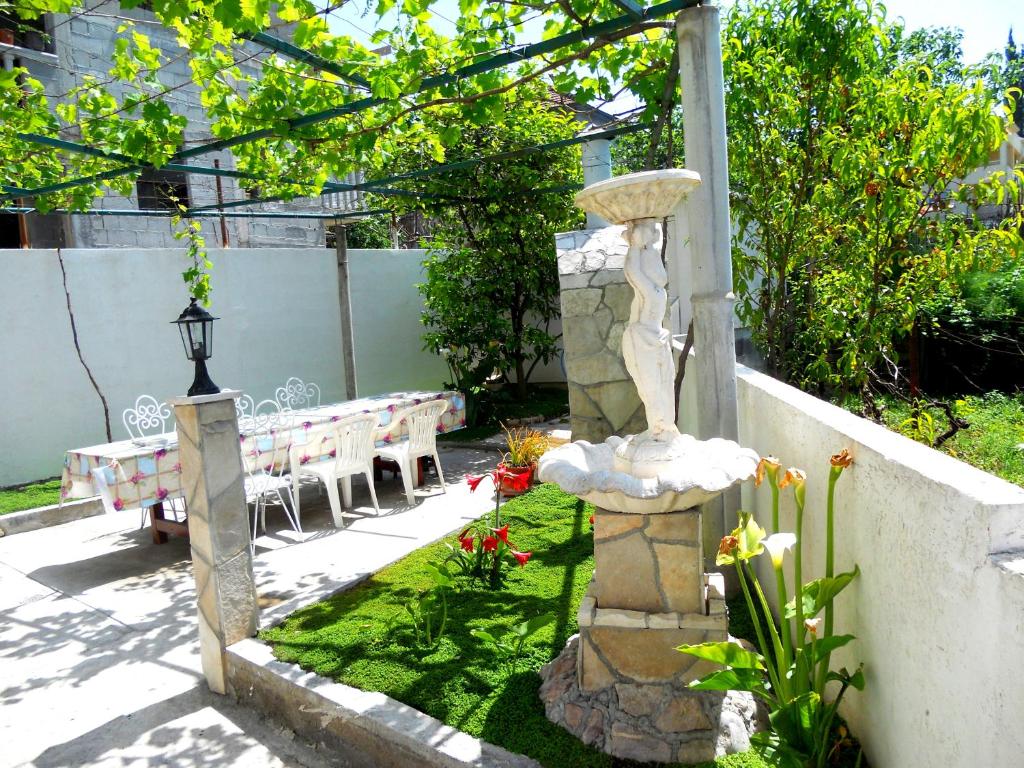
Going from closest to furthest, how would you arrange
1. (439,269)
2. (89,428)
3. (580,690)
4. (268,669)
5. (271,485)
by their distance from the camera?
(580,690), (268,669), (271,485), (89,428), (439,269)

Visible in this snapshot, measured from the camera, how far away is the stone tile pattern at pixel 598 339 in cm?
554

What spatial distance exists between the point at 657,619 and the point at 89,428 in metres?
7.32

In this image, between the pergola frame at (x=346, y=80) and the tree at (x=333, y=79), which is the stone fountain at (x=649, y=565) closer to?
the pergola frame at (x=346, y=80)

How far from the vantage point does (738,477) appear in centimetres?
248

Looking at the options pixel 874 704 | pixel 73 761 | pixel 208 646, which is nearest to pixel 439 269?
pixel 208 646

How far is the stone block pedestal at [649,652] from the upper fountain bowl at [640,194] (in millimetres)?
1081

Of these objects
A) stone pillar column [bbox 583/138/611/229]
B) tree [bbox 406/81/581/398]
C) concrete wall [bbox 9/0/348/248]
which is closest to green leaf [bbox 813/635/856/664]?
stone pillar column [bbox 583/138/611/229]

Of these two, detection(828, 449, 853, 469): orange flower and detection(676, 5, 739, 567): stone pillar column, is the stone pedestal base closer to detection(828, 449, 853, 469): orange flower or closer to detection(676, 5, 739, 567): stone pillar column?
detection(828, 449, 853, 469): orange flower

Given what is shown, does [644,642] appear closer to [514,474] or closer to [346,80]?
[514,474]

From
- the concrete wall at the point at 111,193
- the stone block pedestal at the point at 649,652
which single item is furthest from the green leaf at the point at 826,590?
the concrete wall at the point at 111,193

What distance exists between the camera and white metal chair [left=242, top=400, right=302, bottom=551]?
5559mm

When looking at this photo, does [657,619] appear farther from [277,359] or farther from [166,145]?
[277,359]

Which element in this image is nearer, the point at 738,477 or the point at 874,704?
the point at 874,704

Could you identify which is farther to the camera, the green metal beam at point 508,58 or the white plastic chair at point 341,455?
the white plastic chair at point 341,455
